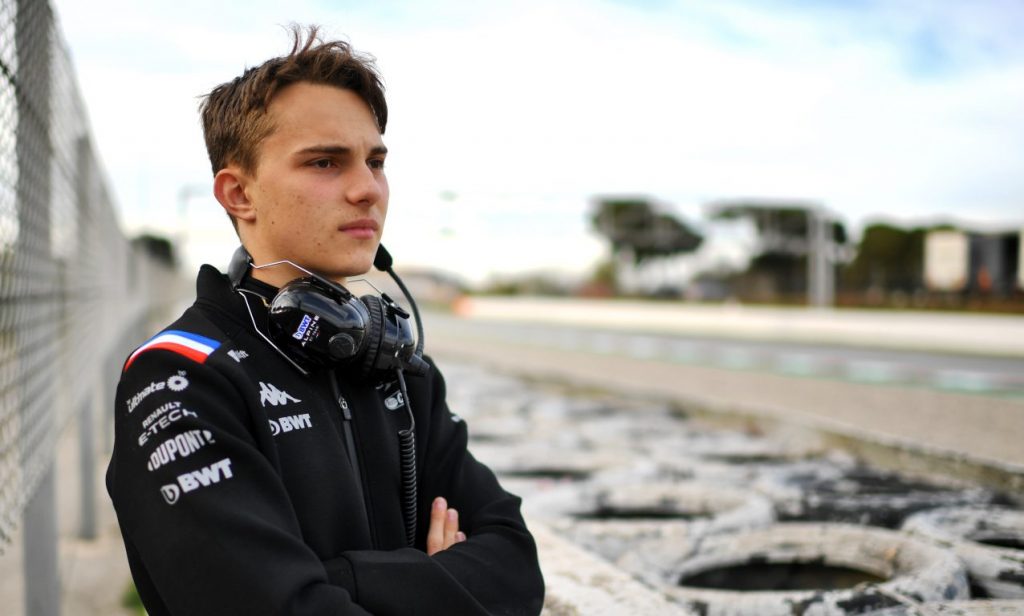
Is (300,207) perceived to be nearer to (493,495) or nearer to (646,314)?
(493,495)

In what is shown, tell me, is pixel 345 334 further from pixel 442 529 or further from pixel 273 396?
pixel 442 529

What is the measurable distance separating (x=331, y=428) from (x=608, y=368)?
12.4 meters

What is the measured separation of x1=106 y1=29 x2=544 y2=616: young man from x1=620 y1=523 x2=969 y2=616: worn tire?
1155 mm

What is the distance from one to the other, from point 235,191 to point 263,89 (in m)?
0.20

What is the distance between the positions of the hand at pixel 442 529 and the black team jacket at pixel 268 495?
0.12 feet

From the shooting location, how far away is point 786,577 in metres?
3.53

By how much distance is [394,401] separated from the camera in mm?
1876

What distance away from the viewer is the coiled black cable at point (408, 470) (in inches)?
71.2

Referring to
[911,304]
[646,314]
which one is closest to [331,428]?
[646,314]

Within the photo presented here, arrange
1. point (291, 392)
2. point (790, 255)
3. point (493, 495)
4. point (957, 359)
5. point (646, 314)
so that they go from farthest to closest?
point (790, 255)
point (646, 314)
point (957, 359)
point (493, 495)
point (291, 392)

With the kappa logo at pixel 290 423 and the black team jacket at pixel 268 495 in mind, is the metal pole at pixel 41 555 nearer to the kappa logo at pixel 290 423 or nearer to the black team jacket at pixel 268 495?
the black team jacket at pixel 268 495

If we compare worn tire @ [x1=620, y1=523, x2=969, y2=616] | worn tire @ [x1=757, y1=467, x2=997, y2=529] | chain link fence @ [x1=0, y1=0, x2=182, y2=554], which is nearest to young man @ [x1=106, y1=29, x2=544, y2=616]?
chain link fence @ [x1=0, y1=0, x2=182, y2=554]

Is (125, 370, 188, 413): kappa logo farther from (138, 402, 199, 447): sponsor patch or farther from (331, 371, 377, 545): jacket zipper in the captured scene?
(331, 371, 377, 545): jacket zipper

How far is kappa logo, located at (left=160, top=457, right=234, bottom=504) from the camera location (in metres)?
1.44
